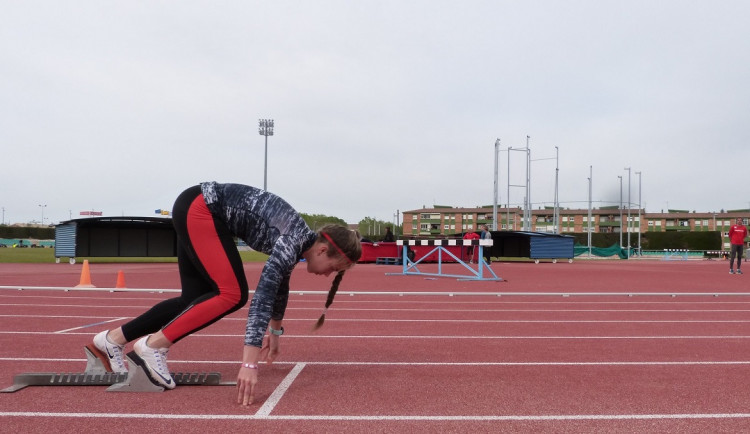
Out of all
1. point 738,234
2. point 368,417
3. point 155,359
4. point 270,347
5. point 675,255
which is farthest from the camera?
point 675,255

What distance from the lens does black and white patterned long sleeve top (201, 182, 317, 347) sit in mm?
3123

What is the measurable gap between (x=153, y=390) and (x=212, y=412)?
610mm

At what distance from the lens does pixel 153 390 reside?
3.67 metres

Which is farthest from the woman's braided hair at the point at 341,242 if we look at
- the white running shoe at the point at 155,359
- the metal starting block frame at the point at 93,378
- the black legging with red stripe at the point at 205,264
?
the metal starting block frame at the point at 93,378

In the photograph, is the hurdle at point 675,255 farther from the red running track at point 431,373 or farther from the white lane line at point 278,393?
the white lane line at point 278,393

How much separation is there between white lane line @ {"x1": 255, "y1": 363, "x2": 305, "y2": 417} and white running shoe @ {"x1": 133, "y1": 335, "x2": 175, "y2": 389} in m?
0.66

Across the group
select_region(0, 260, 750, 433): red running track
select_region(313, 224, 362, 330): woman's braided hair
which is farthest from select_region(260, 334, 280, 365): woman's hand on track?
select_region(313, 224, 362, 330): woman's braided hair

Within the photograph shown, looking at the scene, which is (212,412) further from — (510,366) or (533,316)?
(533,316)

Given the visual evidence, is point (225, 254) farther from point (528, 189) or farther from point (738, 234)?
point (528, 189)

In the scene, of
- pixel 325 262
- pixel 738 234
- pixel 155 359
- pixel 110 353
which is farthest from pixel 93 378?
pixel 738 234

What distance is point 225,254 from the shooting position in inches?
134

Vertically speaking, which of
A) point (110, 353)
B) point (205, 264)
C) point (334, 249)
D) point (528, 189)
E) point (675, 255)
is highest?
point (528, 189)

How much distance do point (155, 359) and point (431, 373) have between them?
193cm

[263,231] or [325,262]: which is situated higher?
[263,231]
